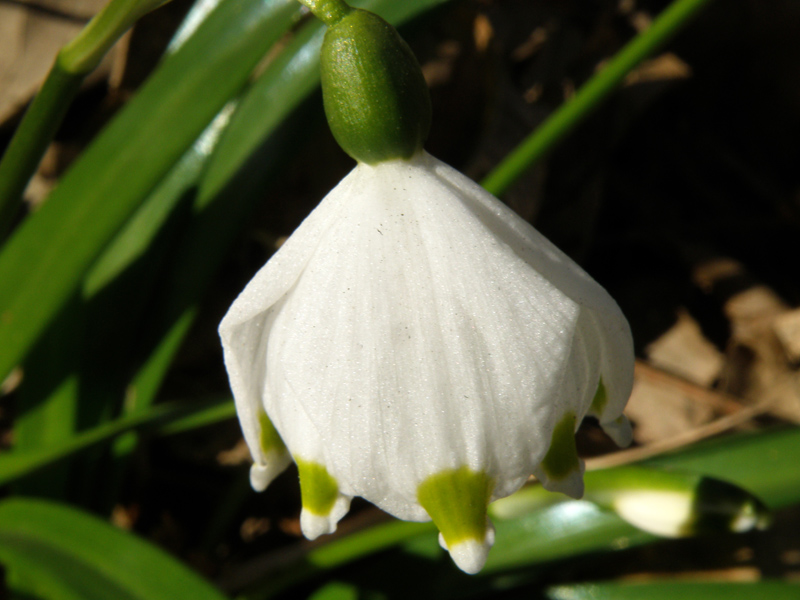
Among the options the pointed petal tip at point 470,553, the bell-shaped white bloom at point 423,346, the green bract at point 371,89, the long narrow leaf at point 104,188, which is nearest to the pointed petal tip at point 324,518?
the bell-shaped white bloom at point 423,346

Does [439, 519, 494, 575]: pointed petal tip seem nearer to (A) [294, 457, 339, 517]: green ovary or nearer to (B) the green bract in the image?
(A) [294, 457, 339, 517]: green ovary

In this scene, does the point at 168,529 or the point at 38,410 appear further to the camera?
the point at 168,529

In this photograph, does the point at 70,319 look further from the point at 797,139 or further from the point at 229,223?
the point at 797,139

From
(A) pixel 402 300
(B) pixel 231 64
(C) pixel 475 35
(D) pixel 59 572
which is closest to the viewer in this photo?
(A) pixel 402 300

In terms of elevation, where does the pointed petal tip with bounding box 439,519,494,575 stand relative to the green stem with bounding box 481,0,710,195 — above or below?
above

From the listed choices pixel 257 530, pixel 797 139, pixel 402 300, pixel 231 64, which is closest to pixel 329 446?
pixel 402 300

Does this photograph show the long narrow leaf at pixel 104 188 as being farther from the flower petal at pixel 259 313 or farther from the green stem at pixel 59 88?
the flower petal at pixel 259 313

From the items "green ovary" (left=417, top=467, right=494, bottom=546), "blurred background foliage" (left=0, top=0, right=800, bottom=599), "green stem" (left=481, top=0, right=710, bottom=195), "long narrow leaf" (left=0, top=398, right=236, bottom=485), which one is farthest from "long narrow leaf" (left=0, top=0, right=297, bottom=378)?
"green ovary" (left=417, top=467, right=494, bottom=546)
